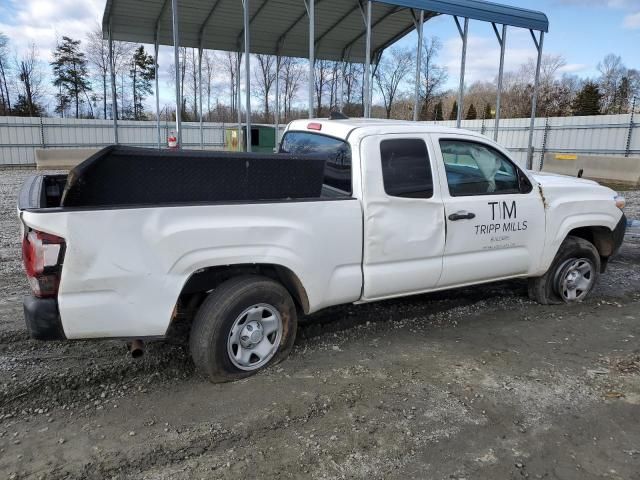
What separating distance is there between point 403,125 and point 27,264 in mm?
3104

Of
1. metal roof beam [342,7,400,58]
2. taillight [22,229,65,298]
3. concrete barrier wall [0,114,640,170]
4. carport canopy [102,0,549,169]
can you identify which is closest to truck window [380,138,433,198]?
taillight [22,229,65,298]

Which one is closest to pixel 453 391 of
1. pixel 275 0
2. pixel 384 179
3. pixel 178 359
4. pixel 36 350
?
pixel 384 179

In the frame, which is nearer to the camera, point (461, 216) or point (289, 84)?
point (461, 216)

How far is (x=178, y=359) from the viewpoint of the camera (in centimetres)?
402

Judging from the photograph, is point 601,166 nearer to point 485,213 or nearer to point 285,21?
point 285,21

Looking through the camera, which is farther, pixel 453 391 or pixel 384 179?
pixel 384 179

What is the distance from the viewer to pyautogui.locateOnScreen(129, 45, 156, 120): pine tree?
149 ft

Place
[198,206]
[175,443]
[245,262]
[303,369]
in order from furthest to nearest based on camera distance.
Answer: [303,369] < [245,262] < [198,206] < [175,443]

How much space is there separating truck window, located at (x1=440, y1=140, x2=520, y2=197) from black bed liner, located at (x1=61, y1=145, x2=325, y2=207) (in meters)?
1.40

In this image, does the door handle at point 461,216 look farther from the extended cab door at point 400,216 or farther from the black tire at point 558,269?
the black tire at point 558,269

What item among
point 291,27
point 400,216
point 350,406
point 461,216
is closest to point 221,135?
point 291,27

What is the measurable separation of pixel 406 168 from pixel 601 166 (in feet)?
56.5

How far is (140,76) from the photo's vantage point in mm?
46219

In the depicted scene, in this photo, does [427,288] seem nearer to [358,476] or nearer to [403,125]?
[403,125]
